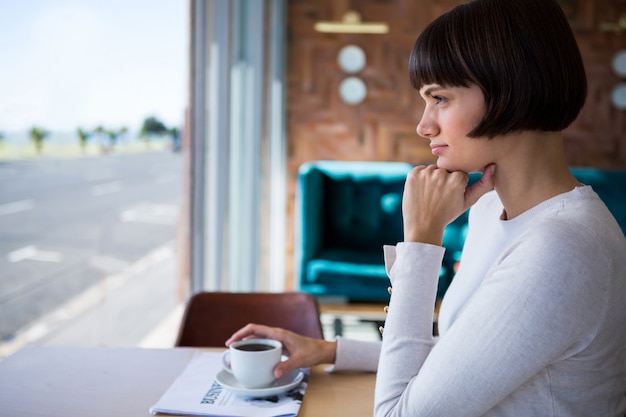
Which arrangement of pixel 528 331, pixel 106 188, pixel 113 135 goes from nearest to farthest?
1. pixel 528 331
2. pixel 113 135
3. pixel 106 188

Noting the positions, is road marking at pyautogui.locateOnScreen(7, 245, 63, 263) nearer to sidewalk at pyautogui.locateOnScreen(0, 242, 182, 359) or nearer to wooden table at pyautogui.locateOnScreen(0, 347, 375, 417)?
sidewalk at pyautogui.locateOnScreen(0, 242, 182, 359)

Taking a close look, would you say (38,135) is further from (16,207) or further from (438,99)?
(438,99)

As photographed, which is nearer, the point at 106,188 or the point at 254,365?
the point at 254,365

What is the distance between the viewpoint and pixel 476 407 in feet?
2.75

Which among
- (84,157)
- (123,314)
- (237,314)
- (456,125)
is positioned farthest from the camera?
(123,314)

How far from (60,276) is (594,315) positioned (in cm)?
245

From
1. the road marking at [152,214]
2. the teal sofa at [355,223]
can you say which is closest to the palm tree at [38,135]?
the road marking at [152,214]

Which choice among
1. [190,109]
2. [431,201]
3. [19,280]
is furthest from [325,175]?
A: [431,201]

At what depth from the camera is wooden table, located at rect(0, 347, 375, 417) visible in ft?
3.37

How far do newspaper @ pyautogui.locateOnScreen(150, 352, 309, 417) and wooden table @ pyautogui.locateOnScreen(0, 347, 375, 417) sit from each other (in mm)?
19

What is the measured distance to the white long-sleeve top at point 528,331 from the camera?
0.81 metres

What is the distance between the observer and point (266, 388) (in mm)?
1068

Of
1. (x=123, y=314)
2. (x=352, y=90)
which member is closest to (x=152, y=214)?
(x=123, y=314)

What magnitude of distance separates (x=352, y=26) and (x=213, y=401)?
434cm
